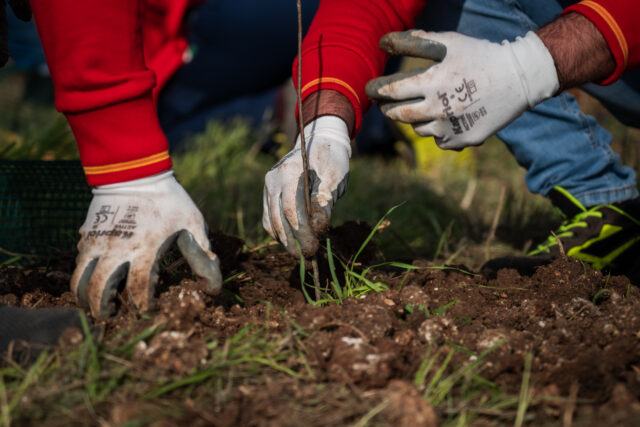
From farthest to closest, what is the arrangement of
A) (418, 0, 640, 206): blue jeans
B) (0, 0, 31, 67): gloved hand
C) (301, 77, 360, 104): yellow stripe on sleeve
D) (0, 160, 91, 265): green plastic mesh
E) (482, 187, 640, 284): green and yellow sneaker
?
(418, 0, 640, 206): blue jeans → (482, 187, 640, 284): green and yellow sneaker → (0, 160, 91, 265): green plastic mesh → (301, 77, 360, 104): yellow stripe on sleeve → (0, 0, 31, 67): gloved hand

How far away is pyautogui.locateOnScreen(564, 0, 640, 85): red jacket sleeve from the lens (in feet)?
4.50

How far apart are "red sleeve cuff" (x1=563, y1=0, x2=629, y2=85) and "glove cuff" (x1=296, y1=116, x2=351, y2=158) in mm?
692

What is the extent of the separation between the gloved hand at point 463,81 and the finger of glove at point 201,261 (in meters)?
0.58

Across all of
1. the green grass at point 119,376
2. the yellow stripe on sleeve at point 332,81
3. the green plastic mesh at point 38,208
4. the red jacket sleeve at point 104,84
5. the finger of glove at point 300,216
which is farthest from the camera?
the green plastic mesh at point 38,208

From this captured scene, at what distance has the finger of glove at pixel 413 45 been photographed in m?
1.32

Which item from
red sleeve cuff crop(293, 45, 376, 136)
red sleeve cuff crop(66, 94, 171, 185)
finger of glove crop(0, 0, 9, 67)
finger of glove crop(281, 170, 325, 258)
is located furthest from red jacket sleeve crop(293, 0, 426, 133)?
finger of glove crop(0, 0, 9, 67)

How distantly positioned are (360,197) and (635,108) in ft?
4.34

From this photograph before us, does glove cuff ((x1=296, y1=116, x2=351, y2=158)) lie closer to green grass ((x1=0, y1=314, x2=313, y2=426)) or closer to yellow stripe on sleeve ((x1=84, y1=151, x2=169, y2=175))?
yellow stripe on sleeve ((x1=84, y1=151, x2=169, y2=175))

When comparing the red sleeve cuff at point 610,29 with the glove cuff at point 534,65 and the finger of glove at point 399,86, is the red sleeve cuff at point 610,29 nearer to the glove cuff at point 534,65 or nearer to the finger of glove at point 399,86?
the glove cuff at point 534,65

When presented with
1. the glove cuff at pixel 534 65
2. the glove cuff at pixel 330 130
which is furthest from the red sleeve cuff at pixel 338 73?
the glove cuff at pixel 534 65

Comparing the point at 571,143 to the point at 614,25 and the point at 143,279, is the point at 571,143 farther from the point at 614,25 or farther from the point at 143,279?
the point at 143,279

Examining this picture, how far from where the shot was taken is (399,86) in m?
1.36

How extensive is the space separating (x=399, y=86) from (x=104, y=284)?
2.73ft

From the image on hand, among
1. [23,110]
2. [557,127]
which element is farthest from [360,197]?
[23,110]
